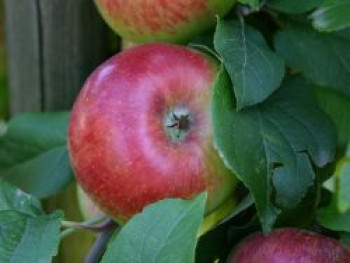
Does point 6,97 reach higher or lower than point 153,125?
lower

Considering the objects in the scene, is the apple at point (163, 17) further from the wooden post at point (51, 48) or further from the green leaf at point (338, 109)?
the wooden post at point (51, 48)

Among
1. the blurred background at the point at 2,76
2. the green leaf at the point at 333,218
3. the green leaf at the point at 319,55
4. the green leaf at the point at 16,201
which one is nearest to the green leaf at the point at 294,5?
the green leaf at the point at 319,55

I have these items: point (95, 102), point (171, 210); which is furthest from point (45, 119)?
point (171, 210)

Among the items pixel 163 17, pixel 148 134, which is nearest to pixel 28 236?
pixel 148 134

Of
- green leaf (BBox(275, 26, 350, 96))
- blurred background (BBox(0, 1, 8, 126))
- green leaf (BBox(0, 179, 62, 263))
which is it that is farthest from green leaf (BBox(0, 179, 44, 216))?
blurred background (BBox(0, 1, 8, 126))

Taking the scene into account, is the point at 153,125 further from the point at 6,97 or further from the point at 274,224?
the point at 6,97

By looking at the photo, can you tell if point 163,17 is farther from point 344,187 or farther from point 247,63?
point 344,187
